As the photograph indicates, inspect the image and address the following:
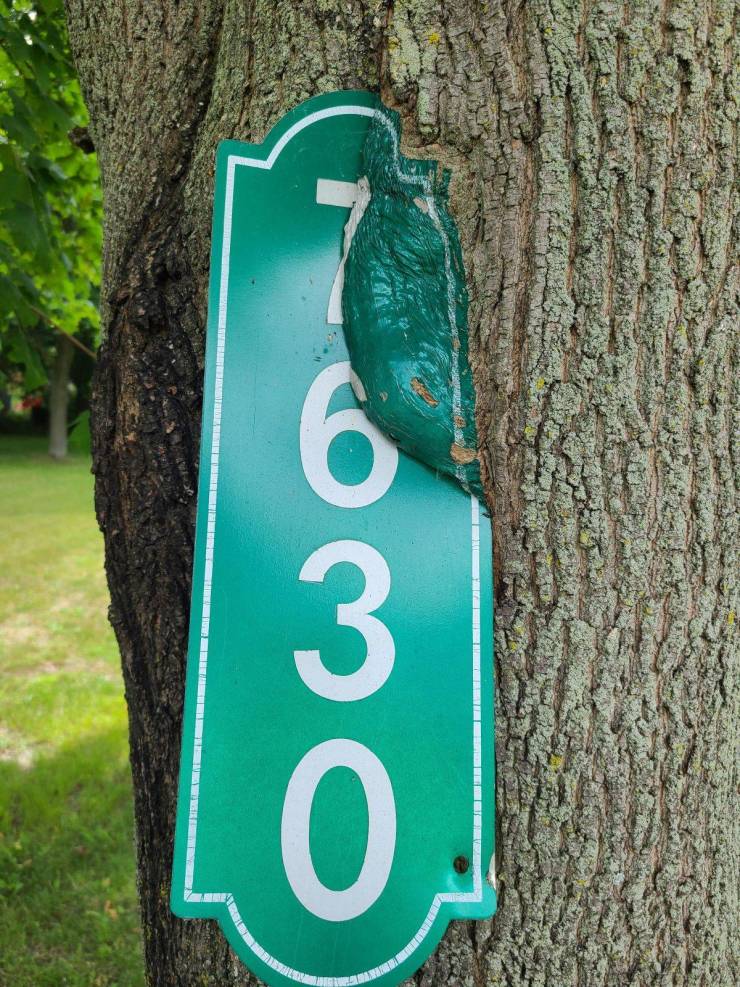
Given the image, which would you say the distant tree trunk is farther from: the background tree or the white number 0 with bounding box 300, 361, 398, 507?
the white number 0 with bounding box 300, 361, 398, 507

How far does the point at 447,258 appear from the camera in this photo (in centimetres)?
113

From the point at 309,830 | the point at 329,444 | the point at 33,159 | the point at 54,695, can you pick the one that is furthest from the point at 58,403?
the point at 309,830

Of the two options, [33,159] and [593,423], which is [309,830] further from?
[33,159]

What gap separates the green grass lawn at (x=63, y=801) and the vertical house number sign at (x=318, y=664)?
2323 mm

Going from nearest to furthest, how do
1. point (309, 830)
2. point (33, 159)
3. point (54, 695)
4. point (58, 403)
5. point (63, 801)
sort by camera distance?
point (309, 830) → point (33, 159) → point (63, 801) → point (54, 695) → point (58, 403)

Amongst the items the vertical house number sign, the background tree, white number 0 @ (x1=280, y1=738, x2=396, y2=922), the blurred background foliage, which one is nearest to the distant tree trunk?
the blurred background foliage

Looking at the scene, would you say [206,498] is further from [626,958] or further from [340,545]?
[626,958]

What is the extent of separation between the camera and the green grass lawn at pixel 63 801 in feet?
9.80

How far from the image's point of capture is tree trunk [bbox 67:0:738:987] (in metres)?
1.10

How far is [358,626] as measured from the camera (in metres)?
1.11

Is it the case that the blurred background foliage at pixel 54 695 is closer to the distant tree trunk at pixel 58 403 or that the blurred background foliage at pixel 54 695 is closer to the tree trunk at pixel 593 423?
the tree trunk at pixel 593 423

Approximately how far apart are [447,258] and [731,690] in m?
0.79

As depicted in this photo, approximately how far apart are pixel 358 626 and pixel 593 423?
44cm

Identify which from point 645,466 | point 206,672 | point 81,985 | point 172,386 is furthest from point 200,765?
point 81,985
